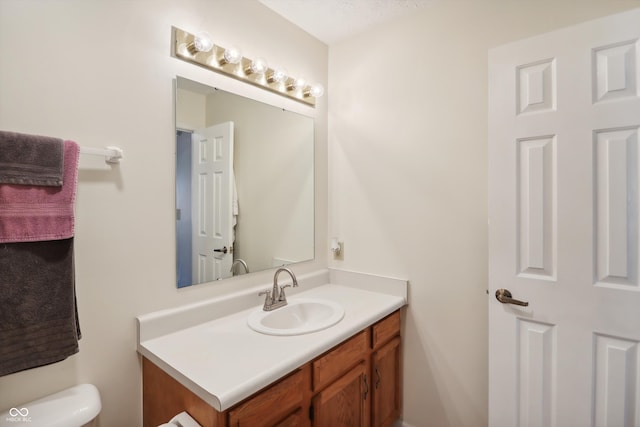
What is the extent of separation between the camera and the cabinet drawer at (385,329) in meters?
1.55

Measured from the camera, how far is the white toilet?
0.91 m

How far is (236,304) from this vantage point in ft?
5.02

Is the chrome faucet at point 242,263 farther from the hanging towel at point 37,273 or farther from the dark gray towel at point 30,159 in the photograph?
the dark gray towel at point 30,159

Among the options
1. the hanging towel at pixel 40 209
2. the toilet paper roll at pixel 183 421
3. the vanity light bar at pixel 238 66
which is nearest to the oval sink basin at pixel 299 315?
the toilet paper roll at pixel 183 421

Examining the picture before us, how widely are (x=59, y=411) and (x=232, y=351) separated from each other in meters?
0.52

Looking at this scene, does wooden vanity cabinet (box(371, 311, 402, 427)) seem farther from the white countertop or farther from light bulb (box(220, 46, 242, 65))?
light bulb (box(220, 46, 242, 65))

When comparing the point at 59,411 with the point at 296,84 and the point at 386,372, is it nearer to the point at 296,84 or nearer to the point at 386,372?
the point at 386,372

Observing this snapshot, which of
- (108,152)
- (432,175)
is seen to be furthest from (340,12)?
(108,152)

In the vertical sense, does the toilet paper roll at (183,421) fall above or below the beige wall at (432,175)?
below

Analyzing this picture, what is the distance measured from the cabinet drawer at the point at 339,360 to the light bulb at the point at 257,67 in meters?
1.35

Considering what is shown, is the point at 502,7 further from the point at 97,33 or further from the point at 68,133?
the point at 68,133

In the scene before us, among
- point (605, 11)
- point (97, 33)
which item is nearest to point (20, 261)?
point (97, 33)

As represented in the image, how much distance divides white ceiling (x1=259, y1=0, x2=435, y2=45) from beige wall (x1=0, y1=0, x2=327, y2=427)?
1.51 feet

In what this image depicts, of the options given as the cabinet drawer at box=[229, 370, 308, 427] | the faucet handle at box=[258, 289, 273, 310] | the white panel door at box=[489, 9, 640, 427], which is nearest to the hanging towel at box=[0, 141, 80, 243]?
the cabinet drawer at box=[229, 370, 308, 427]
